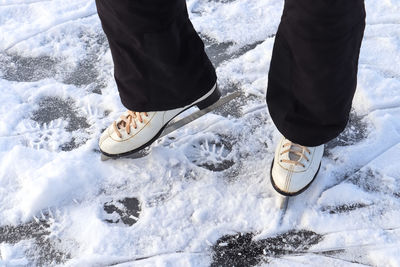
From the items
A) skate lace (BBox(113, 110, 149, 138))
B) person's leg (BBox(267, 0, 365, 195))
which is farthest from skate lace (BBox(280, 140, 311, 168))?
skate lace (BBox(113, 110, 149, 138))

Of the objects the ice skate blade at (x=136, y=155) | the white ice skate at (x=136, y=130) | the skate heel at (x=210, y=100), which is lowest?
the ice skate blade at (x=136, y=155)

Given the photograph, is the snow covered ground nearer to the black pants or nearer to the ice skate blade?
the ice skate blade

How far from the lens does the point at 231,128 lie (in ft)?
4.37

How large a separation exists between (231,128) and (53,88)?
1.92 ft

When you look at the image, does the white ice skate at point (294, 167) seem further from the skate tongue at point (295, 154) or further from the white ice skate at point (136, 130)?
the white ice skate at point (136, 130)

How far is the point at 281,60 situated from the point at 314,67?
3.6 inches

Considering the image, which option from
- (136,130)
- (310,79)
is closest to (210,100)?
(136,130)

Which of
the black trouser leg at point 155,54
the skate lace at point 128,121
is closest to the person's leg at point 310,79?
the black trouser leg at point 155,54

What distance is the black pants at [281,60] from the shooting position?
0.89 m

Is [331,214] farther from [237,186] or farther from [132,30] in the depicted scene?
[132,30]

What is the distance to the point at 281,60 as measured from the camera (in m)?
1.00

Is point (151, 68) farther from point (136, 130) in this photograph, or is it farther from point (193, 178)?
point (193, 178)

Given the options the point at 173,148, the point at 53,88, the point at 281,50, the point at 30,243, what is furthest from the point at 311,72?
the point at 53,88

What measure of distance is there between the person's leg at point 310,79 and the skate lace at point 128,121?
350 millimetres
